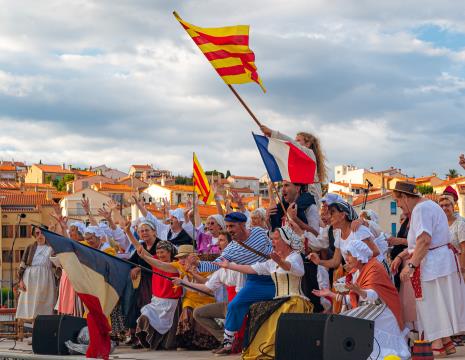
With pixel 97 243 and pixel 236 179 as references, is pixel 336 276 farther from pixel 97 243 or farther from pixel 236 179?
pixel 236 179

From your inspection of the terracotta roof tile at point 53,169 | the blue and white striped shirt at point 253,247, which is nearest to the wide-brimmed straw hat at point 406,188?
the blue and white striped shirt at point 253,247

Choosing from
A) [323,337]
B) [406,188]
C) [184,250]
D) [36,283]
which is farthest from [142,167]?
[323,337]

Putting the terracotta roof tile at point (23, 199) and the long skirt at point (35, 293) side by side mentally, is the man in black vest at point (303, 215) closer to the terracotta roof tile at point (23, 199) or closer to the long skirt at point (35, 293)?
the long skirt at point (35, 293)

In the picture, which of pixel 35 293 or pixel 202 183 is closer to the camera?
pixel 35 293

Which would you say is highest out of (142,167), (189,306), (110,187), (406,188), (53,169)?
(142,167)

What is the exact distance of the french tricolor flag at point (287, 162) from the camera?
1098 centimetres

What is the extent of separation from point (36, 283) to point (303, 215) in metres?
5.77

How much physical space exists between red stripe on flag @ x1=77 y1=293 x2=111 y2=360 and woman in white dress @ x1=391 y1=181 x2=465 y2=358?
3547 millimetres

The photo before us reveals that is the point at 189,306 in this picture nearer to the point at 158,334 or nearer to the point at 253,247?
the point at 158,334

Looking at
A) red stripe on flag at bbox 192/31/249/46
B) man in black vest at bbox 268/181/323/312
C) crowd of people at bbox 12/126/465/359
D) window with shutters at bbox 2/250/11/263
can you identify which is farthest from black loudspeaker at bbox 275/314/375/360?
window with shutters at bbox 2/250/11/263

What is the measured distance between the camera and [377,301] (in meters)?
8.94

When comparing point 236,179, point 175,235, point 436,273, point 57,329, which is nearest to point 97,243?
point 175,235

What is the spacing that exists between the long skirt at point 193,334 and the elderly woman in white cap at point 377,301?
10.7ft

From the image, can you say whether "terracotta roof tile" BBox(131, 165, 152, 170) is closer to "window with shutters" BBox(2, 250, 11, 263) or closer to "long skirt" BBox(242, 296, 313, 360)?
"window with shutters" BBox(2, 250, 11, 263)
